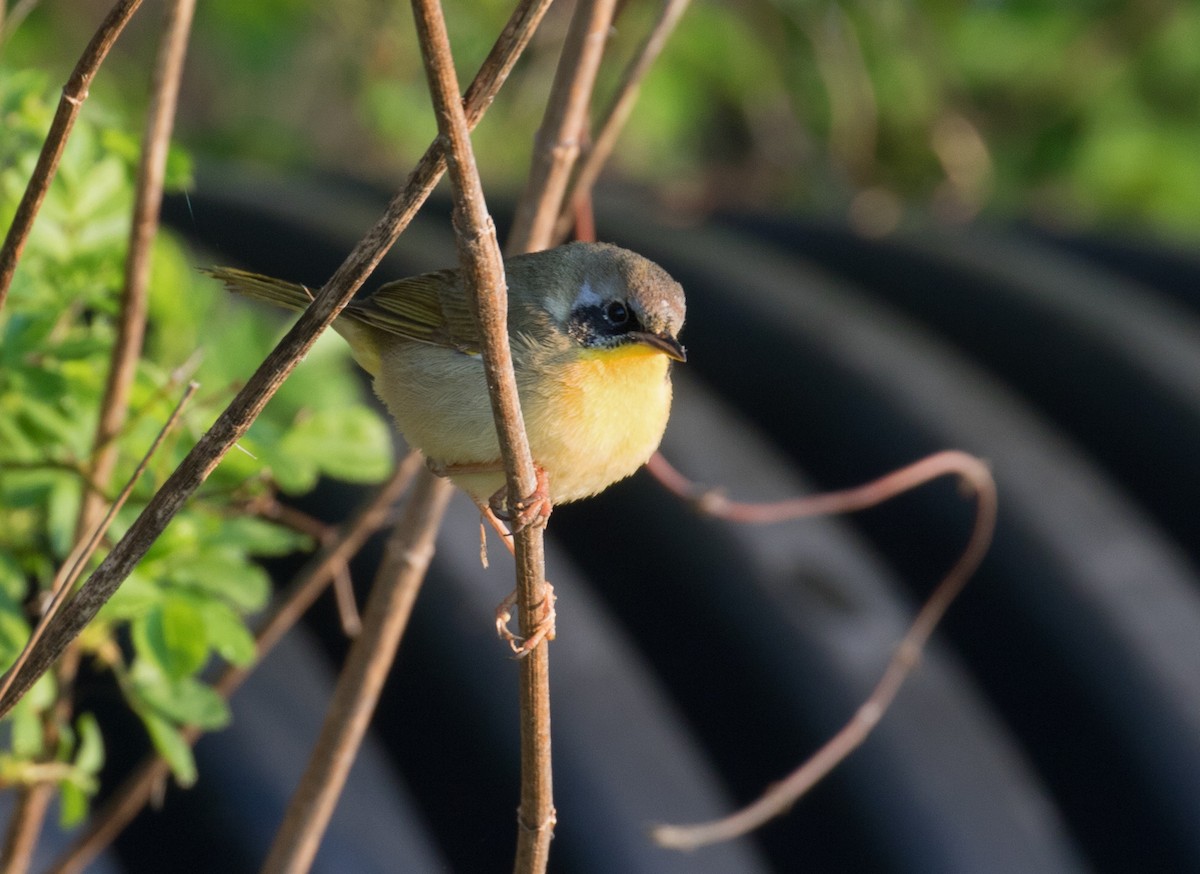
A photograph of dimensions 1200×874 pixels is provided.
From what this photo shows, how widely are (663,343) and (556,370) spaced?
179 millimetres

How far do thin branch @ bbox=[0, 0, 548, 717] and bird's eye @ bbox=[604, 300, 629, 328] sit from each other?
103cm

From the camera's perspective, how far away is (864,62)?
8508 millimetres

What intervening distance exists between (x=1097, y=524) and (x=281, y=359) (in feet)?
9.69

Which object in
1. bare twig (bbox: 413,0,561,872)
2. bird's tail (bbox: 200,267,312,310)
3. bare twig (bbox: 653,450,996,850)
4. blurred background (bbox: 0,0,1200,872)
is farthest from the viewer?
blurred background (bbox: 0,0,1200,872)

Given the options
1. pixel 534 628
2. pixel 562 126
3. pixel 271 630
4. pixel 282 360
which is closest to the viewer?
pixel 282 360

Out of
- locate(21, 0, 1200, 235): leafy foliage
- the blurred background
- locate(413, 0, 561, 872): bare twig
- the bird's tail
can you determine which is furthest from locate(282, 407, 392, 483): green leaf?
locate(21, 0, 1200, 235): leafy foliage

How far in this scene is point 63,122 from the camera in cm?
148

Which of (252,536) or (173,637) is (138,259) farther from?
(173,637)

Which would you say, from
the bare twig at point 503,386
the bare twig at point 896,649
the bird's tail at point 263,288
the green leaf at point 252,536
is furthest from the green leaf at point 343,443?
the bare twig at point 896,649

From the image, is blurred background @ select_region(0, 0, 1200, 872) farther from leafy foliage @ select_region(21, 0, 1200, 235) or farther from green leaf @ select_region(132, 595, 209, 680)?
leafy foliage @ select_region(21, 0, 1200, 235)

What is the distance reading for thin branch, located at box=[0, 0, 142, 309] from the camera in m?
1.42

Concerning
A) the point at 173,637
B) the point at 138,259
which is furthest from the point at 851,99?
the point at 173,637

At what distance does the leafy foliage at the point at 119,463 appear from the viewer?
210cm

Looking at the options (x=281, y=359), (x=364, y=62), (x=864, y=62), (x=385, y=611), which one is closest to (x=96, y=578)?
(x=281, y=359)
